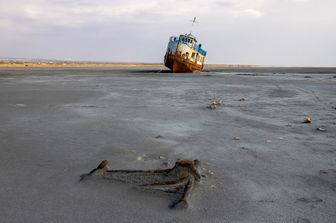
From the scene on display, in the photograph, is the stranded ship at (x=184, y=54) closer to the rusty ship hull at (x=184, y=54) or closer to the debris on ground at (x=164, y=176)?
the rusty ship hull at (x=184, y=54)

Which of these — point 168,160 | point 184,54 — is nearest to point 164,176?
point 168,160

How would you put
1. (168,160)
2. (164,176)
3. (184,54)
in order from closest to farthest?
(164,176)
(168,160)
(184,54)

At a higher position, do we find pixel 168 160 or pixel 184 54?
pixel 184 54

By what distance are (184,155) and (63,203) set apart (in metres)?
2.38

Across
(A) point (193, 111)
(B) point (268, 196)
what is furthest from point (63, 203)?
(A) point (193, 111)

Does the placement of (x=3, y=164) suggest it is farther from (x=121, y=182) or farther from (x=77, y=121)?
(x=77, y=121)

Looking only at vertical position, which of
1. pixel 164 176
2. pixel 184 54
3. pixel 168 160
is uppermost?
pixel 184 54

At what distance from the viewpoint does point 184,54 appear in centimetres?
4366

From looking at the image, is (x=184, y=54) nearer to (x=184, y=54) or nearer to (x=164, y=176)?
(x=184, y=54)

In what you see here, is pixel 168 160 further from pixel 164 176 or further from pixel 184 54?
pixel 184 54

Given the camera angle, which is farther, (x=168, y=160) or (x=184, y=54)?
(x=184, y=54)

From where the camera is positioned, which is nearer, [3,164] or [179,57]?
[3,164]

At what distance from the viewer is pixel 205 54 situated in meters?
47.9

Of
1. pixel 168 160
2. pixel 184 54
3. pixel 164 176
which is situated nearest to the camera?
pixel 164 176
